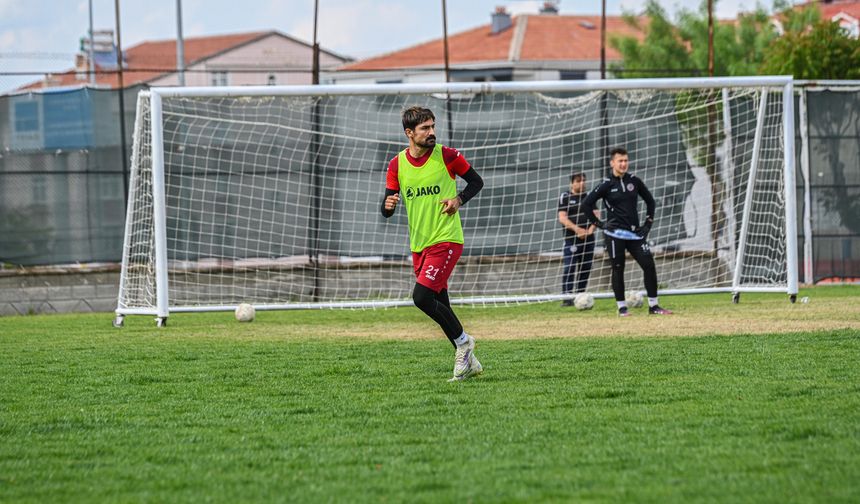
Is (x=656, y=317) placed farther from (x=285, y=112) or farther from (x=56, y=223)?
(x=56, y=223)

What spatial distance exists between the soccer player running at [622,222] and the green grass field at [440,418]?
1769 millimetres

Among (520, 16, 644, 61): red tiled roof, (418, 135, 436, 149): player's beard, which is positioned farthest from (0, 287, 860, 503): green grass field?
(520, 16, 644, 61): red tiled roof

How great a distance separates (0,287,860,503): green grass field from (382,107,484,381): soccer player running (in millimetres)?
330

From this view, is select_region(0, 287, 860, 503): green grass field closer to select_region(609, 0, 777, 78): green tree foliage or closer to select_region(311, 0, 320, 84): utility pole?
select_region(311, 0, 320, 84): utility pole

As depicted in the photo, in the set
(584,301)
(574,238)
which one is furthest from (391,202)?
(574,238)

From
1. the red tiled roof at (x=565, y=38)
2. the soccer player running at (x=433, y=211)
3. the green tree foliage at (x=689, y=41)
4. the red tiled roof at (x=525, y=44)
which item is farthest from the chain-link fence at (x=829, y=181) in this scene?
the red tiled roof at (x=565, y=38)

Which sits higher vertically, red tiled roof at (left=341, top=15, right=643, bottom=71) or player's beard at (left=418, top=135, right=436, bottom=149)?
red tiled roof at (left=341, top=15, right=643, bottom=71)

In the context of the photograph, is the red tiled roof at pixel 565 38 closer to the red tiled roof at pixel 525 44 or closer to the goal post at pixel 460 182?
the red tiled roof at pixel 525 44

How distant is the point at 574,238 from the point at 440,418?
28.8 feet

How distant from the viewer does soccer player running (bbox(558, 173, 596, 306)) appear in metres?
14.3

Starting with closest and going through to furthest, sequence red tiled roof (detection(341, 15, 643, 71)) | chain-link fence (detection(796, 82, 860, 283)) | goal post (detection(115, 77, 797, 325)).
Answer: goal post (detection(115, 77, 797, 325)) < chain-link fence (detection(796, 82, 860, 283)) < red tiled roof (detection(341, 15, 643, 71))

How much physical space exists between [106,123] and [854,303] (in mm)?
10146

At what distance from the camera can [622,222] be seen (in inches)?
486

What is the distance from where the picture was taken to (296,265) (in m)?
15.9
